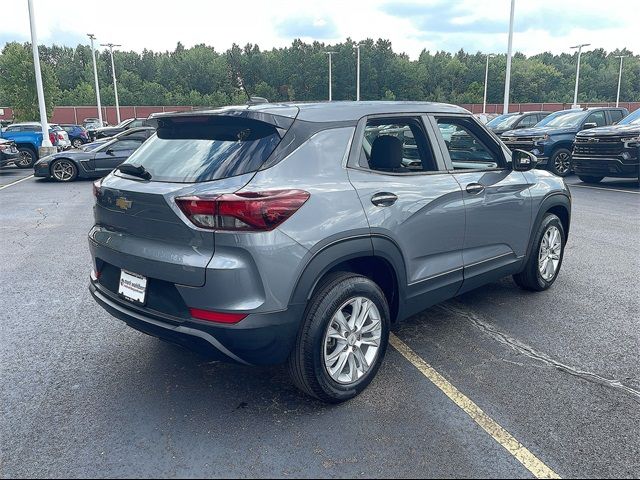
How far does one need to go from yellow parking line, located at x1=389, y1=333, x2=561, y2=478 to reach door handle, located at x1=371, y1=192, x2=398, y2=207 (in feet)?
3.80

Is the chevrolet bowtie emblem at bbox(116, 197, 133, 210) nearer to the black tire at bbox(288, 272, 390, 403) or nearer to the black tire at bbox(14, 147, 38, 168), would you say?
the black tire at bbox(288, 272, 390, 403)

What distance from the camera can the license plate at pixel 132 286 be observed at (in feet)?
10.2

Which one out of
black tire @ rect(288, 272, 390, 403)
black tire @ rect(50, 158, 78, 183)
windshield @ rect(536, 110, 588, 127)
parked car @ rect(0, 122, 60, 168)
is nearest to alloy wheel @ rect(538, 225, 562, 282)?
black tire @ rect(288, 272, 390, 403)

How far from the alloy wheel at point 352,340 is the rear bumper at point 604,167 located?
442 inches

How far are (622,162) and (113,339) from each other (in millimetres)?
11957

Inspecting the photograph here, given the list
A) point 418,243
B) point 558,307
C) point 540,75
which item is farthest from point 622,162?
point 540,75

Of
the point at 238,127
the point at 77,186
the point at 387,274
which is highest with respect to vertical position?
the point at 238,127

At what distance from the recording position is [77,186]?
1423cm

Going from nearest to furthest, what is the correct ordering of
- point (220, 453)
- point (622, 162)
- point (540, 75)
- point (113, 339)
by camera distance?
1. point (220, 453)
2. point (113, 339)
3. point (622, 162)
4. point (540, 75)

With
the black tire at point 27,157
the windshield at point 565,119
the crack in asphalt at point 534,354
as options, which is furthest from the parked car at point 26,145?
the crack in asphalt at point 534,354

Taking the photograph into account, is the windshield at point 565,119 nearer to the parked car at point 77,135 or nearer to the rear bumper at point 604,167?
the rear bumper at point 604,167

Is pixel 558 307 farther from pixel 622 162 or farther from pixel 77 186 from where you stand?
pixel 77 186

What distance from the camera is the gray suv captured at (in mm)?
2818

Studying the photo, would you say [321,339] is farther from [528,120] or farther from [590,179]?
[528,120]
